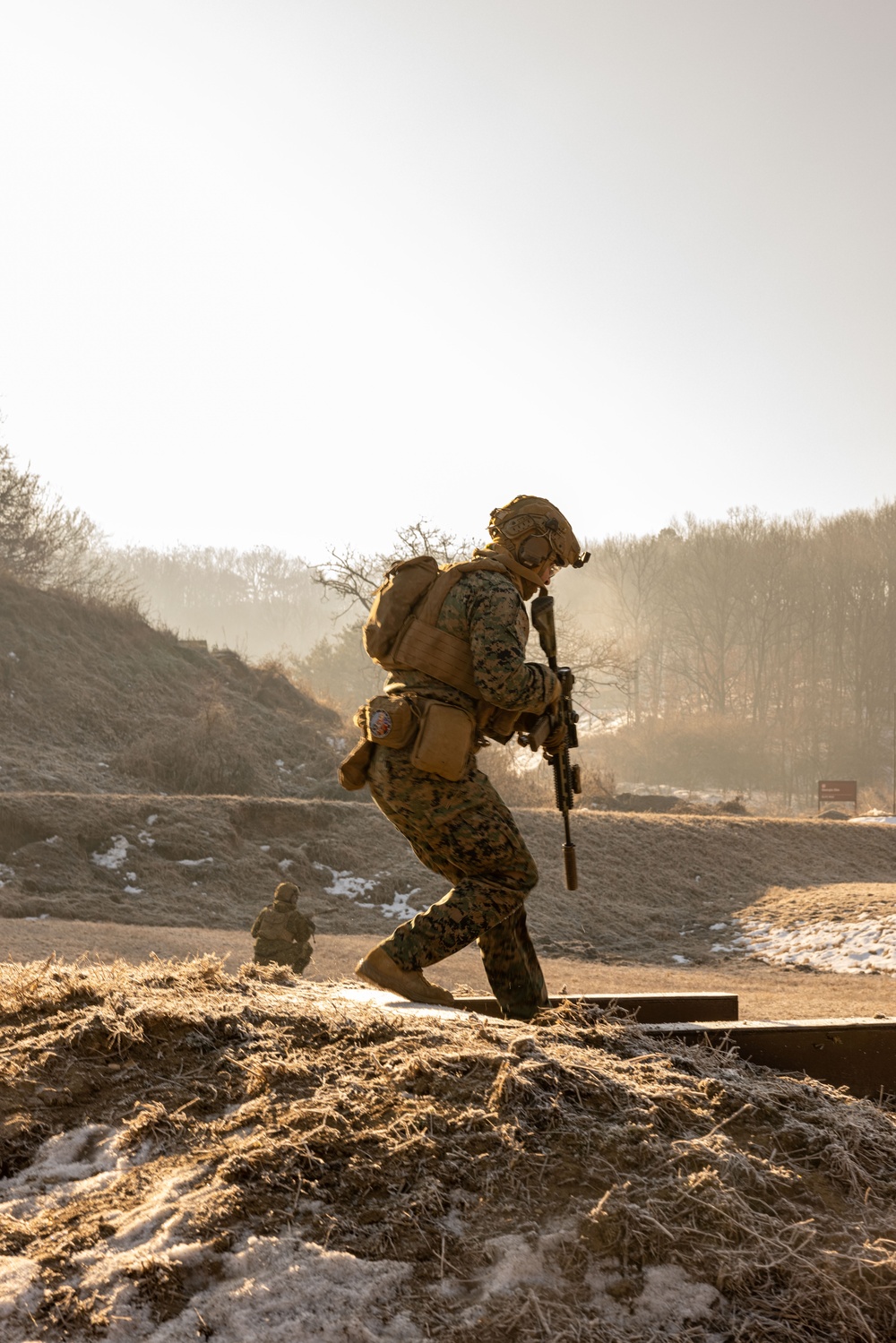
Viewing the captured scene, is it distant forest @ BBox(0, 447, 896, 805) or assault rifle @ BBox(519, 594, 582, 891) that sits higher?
distant forest @ BBox(0, 447, 896, 805)

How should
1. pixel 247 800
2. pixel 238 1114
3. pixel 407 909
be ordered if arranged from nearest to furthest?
pixel 238 1114 < pixel 407 909 < pixel 247 800

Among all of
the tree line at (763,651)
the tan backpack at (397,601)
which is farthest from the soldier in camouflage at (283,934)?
the tree line at (763,651)

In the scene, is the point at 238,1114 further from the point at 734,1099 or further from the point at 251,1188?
the point at 734,1099

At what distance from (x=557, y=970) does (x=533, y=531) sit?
7088 mm

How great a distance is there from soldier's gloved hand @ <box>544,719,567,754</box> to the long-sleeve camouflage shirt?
257mm

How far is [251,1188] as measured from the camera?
2.32m

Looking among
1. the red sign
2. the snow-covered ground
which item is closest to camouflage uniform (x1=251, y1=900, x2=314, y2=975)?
the snow-covered ground

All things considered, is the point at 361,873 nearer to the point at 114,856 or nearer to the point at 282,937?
the point at 114,856

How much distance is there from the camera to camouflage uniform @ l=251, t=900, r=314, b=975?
308 inches


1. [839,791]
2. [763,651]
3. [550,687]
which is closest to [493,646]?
[550,687]

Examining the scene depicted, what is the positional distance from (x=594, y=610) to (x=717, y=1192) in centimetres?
6049

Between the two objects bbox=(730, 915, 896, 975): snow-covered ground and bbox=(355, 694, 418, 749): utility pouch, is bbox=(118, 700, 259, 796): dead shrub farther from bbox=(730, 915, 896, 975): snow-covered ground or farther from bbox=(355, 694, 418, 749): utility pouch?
bbox=(355, 694, 418, 749): utility pouch

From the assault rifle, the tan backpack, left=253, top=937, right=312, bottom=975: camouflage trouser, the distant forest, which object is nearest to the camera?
the tan backpack

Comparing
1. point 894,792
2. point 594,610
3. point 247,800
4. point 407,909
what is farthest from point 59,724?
point 594,610
